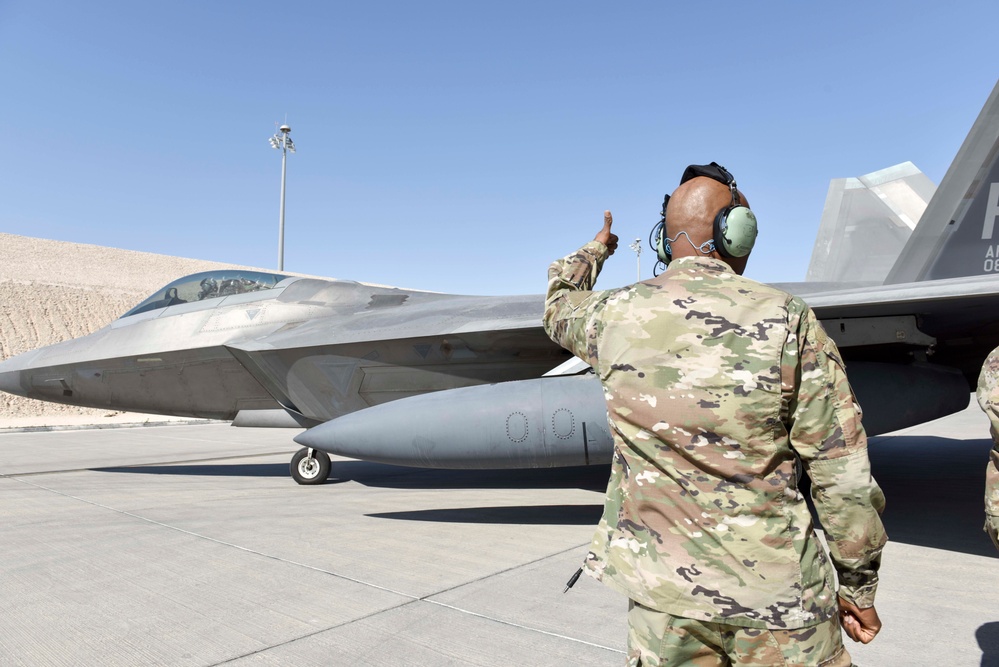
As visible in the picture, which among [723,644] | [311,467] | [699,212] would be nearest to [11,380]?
[311,467]

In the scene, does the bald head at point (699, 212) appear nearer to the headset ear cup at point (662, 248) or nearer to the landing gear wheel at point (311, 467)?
the headset ear cup at point (662, 248)

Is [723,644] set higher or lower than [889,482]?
higher

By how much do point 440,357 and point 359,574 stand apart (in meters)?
3.07

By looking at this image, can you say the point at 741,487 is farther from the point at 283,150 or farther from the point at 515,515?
the point at 283,150

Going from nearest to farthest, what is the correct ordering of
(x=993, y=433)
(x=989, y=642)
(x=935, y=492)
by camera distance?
1. (x=993, y=433)
2. (x=989, y=642)
3. (x=935, y=492)

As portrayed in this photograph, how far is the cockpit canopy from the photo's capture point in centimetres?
830

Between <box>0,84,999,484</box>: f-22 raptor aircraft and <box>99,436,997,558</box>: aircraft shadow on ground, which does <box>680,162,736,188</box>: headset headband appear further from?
<box>99,436,997,558</box>: aircraft shadow on ground

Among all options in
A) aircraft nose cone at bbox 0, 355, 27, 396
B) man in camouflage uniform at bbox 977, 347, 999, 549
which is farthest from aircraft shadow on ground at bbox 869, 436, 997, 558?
aircraft nose cone at bbox 0, 355, 27, 396

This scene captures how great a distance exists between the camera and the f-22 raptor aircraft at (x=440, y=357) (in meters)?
5.38

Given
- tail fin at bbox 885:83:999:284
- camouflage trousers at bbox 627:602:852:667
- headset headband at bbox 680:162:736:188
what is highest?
tail fin at bbox 885:83:999:284

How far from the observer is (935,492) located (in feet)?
23.4

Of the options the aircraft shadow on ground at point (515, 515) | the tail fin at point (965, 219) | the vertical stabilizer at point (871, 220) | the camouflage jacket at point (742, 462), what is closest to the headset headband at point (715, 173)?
the camouflage jacket at point (742, 462)

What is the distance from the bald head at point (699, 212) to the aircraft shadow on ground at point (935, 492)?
4446 millimetres

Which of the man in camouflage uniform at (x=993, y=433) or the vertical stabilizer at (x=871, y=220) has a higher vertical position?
the vertical stabilizer at (x=871, y=220)
